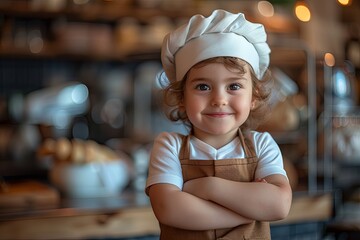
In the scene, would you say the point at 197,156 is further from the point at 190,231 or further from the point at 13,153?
the point at 13,153

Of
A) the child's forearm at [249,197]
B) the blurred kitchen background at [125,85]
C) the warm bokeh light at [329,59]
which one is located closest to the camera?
the child's forearm at [249,197]

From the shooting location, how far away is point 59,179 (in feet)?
7.88

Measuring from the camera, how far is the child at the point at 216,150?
3.15 feet

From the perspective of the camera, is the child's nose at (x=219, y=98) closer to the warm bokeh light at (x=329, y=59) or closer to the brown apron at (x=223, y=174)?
the brown apron at (x=223, y=174)

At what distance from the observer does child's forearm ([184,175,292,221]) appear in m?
0.95

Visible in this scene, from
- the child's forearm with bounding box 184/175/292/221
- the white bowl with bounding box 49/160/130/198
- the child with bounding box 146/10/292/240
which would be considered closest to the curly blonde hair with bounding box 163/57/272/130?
the child with bounding box 146/10/292/240

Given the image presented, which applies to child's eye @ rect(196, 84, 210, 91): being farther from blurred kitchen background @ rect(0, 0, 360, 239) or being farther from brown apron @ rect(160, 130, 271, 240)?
blurred kitchen background @ rect(0, 0, 360, 239)

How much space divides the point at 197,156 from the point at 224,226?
5.0 inches

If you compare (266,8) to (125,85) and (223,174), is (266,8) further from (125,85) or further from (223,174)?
(223,174)

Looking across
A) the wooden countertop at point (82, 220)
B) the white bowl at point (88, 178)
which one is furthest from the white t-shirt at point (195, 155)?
the white bowl at point (88, 178)

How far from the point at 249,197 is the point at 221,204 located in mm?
45

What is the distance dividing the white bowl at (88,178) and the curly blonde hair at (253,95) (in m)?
1.31

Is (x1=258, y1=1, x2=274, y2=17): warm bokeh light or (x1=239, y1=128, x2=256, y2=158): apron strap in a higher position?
(x1=258, y1=1, x2=274, y2=17): warm bokeh light

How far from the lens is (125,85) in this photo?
3.80 m
